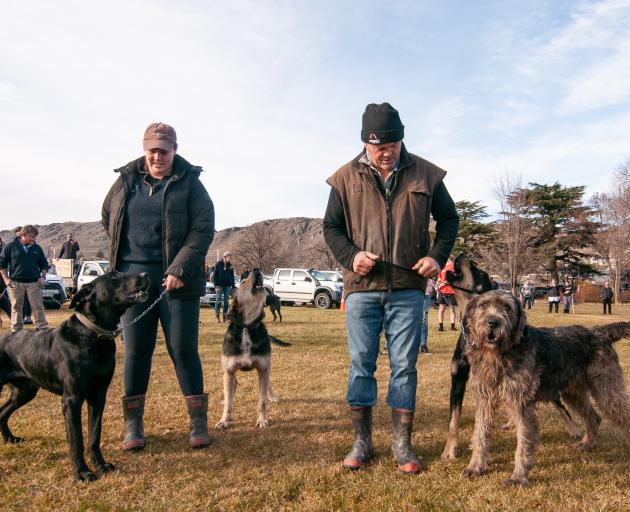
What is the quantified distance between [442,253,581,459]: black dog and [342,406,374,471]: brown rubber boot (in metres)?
0.62

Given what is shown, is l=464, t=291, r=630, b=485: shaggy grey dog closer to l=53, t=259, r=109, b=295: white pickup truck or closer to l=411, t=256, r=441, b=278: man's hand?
l=411, t=256, r=441, b=278: man's hand

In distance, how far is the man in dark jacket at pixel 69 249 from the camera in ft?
62.4

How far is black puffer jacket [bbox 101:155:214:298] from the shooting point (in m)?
3.73

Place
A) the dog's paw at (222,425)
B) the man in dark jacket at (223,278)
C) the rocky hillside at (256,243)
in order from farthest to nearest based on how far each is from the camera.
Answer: the rocky hillside at (256,243) → the man in dark jacket at (223,278) → the dog's paw at (222,425)

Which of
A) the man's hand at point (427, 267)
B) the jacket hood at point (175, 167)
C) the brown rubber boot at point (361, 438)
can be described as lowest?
the brown rubber boot at point (361, 438)

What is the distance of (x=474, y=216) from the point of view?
49.1 metres

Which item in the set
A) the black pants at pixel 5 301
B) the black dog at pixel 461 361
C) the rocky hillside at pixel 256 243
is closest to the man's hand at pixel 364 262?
the black dog at pixel 461 361

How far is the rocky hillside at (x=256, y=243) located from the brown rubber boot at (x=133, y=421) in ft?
36.8

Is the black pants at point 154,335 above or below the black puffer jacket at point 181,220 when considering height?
below

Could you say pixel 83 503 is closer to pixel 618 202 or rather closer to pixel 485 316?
pixel 485 316

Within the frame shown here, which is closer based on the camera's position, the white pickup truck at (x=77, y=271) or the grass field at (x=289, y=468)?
the grass field at (x=289, y=468)

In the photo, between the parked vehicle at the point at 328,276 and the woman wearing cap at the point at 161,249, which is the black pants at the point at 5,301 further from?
the parked vehicle at the point at 328,276

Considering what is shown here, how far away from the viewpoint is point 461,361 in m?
3.75

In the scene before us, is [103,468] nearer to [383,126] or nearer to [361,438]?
[361,438]
